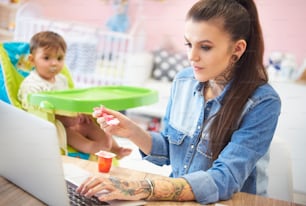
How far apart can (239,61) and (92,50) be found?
39.3 inches

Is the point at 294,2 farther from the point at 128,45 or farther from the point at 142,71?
the point at 128,45

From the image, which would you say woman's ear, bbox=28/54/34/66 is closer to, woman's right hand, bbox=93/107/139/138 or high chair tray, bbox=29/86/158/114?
high chair tray, bbox=29/86/158/114

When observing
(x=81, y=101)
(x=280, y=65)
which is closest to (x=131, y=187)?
(x=81, y=101)

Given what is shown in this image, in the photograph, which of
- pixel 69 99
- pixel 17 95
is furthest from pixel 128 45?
pixel 69 99

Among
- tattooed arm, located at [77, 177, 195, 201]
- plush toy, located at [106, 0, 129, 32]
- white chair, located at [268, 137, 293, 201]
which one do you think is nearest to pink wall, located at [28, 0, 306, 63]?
plush toy, located at [106, 0, 129, 32]

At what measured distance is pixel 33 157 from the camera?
1.55 ft

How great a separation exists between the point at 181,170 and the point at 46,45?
412 mm

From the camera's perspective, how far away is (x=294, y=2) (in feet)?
1.89

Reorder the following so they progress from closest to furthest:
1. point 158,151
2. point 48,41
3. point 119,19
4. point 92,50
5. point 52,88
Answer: point 158,151, point 48,41, point 52,88, point 92,50, point 119,19

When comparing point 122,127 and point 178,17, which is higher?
point 178,17

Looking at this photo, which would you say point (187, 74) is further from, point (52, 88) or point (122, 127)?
point (52, 88)

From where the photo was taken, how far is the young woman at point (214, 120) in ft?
1.69

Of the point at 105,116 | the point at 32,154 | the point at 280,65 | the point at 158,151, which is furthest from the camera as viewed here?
the point at 280,65

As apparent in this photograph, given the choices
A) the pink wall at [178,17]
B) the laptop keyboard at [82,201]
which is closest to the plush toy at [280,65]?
the pink wall at [178,17]
